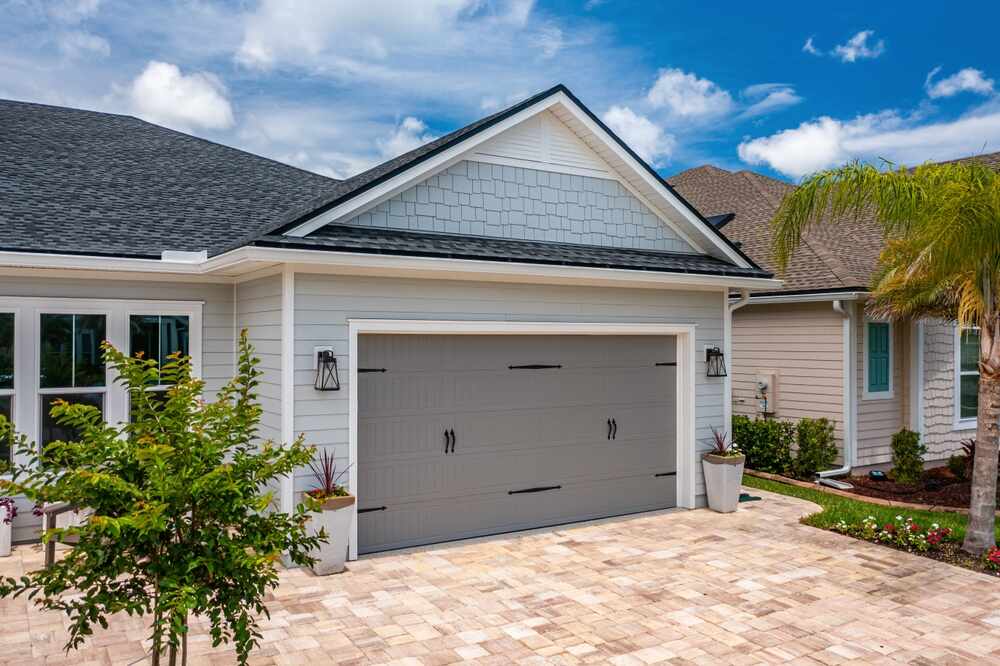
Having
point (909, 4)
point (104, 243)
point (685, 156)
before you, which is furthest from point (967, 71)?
point (104, 243)

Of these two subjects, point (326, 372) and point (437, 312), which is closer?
point (326, 372)

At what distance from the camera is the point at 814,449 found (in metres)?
11.3

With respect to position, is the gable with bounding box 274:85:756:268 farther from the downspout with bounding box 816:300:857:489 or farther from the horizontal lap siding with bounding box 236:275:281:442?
the downspout with bounding box 816:300:857:489

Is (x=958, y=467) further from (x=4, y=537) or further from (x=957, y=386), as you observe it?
(x=4, y=537)

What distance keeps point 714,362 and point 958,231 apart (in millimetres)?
3423

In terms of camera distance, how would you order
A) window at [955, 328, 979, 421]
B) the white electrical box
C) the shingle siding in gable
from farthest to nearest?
1. window at [955, 328, 979, 421]
2. the white electrical box
3. the shingle siding in gable

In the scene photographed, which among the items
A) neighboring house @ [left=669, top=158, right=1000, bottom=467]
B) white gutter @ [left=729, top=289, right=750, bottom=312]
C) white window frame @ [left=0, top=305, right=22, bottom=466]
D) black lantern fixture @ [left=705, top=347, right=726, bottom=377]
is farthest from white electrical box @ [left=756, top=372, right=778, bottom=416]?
white window frame @ [left=0, top=305, right=22, bottom=466]

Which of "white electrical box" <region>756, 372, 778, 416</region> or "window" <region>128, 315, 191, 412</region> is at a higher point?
"window" <region>128, 315, 191, 412</region>

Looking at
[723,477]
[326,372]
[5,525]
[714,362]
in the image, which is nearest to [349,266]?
[326,372]

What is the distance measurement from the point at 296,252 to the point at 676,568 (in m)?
4.64

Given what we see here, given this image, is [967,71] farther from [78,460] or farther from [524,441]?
[78,460]

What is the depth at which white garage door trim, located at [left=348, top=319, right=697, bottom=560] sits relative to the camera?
7348mm

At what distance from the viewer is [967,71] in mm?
25047

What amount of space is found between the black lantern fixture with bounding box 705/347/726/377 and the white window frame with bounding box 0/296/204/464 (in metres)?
6.25
